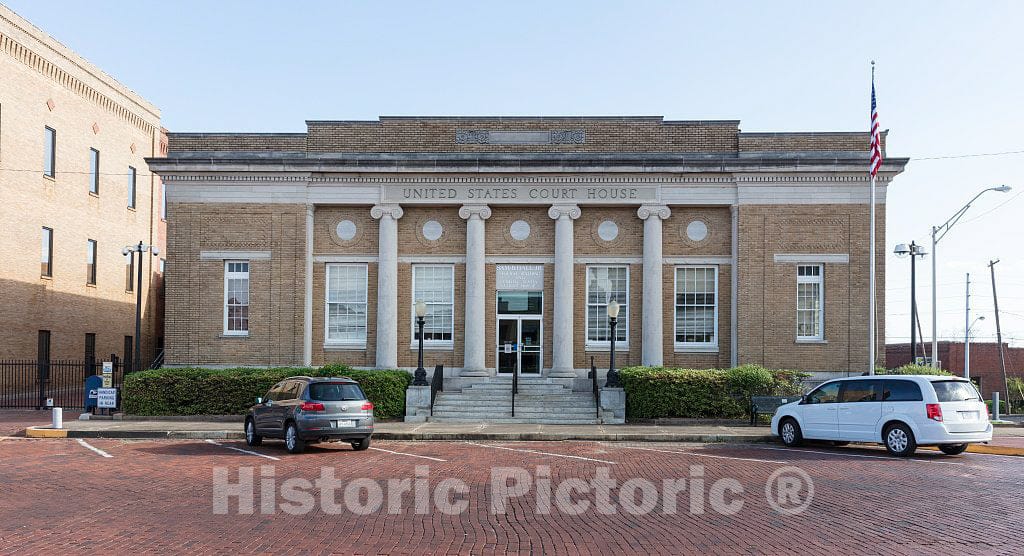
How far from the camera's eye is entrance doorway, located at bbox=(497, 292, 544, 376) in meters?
29.8

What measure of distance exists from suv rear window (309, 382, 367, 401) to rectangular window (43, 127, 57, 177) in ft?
83.4

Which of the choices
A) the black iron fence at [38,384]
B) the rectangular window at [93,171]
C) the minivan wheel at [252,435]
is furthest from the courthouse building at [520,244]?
the rectangular window at [93,171]

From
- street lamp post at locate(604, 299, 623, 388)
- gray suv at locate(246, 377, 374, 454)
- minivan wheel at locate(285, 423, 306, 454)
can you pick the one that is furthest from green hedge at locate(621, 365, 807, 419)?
minivan wheel at locate(285, 423, 306, 454)

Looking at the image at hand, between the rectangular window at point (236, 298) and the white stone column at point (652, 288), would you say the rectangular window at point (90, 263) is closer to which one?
the rectangular window at point (236, 298)

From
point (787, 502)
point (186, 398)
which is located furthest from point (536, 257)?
point (787, 502)

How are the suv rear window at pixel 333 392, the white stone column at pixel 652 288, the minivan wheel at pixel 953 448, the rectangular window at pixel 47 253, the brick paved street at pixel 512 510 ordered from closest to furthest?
the brick paved street at pixel 512 510 < the minivan wheel at pixel 953 448 < the suv rear window at pixel 333 392 < the white stone column at pixel 652 288 < the rectangular window at pixel 47 253

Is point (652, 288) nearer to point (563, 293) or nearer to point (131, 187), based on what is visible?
point (563, 293)

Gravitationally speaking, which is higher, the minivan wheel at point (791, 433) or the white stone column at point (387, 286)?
the white stone column at point (387, 286)

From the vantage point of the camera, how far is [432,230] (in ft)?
98.1

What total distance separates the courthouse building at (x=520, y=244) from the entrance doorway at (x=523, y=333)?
57mm

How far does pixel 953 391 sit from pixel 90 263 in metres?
37.3

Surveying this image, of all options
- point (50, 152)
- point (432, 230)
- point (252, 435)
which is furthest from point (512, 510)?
point (50, 152)

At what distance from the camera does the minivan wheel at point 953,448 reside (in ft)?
58.6

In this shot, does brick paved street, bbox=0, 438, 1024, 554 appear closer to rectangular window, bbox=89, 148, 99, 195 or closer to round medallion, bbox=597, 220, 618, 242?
round medallion, bbox=597, 220, 618, 242
